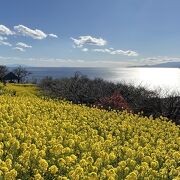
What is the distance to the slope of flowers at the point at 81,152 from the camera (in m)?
8.21

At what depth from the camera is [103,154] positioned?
9.74 m

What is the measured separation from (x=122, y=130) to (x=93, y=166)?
6413mm

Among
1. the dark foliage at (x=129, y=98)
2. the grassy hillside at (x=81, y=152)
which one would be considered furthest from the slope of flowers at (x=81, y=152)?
the dark foliage at (x=129, y=98)

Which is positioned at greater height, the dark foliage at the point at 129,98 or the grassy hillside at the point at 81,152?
the grassy hillside at the point at 81,152

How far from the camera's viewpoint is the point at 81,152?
1053 centimetres

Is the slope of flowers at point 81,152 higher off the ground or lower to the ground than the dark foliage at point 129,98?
higher

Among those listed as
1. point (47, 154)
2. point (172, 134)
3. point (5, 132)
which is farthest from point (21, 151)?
point (172, 134)

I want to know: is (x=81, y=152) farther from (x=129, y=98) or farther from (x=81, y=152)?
(x=129, y=98)

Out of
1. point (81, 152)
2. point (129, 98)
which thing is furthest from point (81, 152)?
point (129, 98)

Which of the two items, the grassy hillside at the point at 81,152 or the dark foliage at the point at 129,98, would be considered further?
the dark foliage at the point at 129,98

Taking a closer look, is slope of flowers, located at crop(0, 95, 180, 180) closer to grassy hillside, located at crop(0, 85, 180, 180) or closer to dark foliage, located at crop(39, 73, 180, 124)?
grassy hillside, located at crop(0, 85, 180, 180)

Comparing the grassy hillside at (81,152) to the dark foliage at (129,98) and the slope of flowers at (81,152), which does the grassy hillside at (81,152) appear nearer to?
the slope of flowers at (81,152)

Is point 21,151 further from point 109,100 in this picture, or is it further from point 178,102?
point 178,102

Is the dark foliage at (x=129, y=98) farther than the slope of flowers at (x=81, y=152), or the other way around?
the dark foliage at (x=129, y=98)
